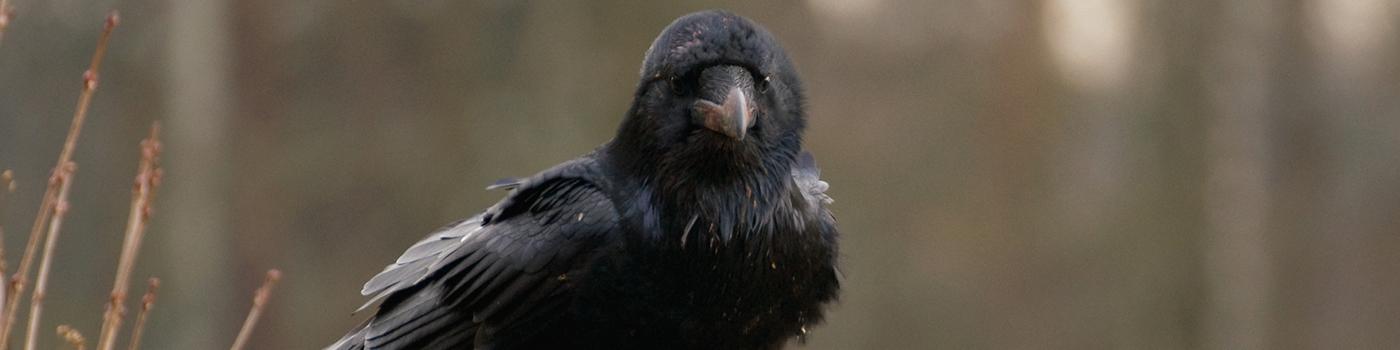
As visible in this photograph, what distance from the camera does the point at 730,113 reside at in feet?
8.79

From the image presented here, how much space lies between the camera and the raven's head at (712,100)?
2.75m

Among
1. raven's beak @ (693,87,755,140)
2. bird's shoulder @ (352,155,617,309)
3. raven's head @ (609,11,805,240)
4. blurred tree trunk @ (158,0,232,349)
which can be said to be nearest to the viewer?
raven's beak @ (693,87,755,140)

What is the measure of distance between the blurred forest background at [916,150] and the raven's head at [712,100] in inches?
93.6

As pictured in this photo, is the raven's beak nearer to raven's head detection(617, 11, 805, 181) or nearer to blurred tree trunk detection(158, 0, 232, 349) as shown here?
raven's head detection(617, 11, 805, 181)

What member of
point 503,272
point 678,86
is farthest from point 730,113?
point 503,272

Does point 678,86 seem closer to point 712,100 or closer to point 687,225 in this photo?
point 712,100

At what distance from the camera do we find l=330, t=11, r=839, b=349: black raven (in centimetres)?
282

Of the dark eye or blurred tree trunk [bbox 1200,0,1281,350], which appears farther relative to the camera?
blurred tree trunk [bbox 1200,0,1281,350]

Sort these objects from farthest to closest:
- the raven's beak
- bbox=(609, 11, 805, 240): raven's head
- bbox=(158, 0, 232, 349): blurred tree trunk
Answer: bbox=(158, 0, 232, 349): blurred tree trunk
bbox=(609, 11, 805, 240): raven's head
the raven's beak

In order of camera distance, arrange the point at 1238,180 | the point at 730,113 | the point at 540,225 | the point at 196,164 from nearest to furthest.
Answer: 1. the point at 730,113
2. the point at 540,225
3. the point at 196,164
4. the point at 1238,180

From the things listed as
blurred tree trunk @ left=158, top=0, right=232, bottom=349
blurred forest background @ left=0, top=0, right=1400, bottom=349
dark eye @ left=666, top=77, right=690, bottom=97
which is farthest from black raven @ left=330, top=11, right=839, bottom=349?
blurred tree trunk @ left=158, top=0, right=232, bottom=349

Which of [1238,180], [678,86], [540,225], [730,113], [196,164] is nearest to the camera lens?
[730,113]

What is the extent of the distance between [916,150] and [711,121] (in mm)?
2731

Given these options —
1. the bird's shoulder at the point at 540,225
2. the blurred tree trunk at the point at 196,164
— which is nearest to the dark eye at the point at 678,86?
the bird's shoulder at the point at 540,225
